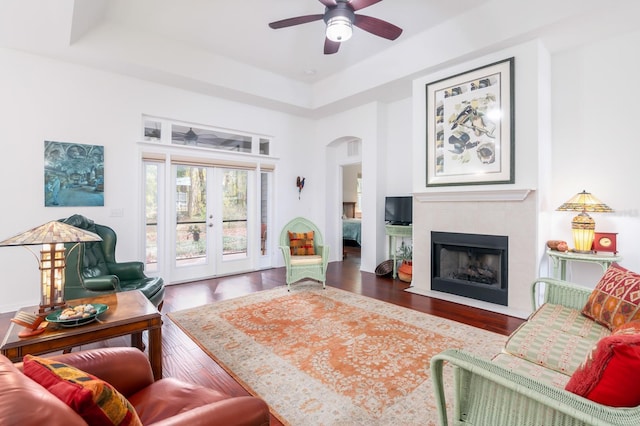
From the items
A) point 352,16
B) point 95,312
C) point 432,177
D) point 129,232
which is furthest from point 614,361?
point 129,232

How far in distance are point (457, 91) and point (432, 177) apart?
120 centimetres

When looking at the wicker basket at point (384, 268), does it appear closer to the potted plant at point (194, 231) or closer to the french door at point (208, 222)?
the french door at point (208, 222)

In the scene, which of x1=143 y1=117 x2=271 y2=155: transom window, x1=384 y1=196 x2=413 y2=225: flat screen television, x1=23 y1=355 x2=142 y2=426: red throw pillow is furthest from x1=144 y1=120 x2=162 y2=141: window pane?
x1=23 y1=355 x2=142 y2=426: red throw pillow

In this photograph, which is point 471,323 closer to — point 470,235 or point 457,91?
point 470,235

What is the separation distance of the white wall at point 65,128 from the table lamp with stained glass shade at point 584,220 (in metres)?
5.26

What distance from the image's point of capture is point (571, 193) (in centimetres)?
392

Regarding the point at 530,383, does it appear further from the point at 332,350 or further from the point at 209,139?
the point at 209,139

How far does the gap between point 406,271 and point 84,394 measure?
478 cm

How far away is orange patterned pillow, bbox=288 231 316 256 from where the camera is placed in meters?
5.02

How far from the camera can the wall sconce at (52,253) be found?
72.0 inches

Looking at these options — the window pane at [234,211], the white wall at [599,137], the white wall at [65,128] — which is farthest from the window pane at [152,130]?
the white wall at [599,137]

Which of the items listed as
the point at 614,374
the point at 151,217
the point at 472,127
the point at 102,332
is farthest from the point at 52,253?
the point at 472,127

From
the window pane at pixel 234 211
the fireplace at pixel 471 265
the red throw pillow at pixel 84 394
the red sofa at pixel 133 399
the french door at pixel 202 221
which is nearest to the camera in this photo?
the red sofa at pixel 133 399

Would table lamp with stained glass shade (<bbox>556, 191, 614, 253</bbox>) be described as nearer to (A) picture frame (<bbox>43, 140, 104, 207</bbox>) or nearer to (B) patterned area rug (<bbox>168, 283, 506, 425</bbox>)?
(B) patterned area rug (<bbox>168, 283, 506, 425</bbox>)
